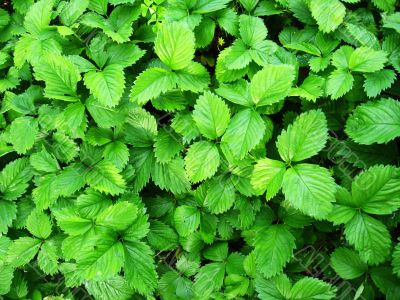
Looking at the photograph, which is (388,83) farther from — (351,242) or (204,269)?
(204,269)

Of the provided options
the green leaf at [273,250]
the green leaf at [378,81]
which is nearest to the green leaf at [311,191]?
the green leaf at [273,250]

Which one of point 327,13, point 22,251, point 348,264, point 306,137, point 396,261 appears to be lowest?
point 22,251

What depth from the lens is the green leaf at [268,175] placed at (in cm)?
151

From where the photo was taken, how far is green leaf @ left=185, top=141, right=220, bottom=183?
1.63 metres

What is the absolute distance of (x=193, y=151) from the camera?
1.66 meters

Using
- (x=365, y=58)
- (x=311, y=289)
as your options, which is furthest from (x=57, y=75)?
(x=311, y=289)

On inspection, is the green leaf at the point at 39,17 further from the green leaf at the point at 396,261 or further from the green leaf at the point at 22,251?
the green leaf at the point at 396,261

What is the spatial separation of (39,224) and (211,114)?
1.09 m

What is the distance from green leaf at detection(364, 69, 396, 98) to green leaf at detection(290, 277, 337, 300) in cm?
82

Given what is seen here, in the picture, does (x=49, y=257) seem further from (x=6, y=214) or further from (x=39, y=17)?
(x=39, y=17)

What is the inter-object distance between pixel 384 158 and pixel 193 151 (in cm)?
Result: 85

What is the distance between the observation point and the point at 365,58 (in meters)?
1.58

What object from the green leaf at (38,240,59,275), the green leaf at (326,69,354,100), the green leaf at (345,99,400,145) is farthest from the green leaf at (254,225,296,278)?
the green leaf at (38,240,59,275)

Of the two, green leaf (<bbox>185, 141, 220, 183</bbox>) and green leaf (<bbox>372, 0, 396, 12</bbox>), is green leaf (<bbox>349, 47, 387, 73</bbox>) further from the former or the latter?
green leaf (<bbox>185, 141, 220, 183</bbox>)
